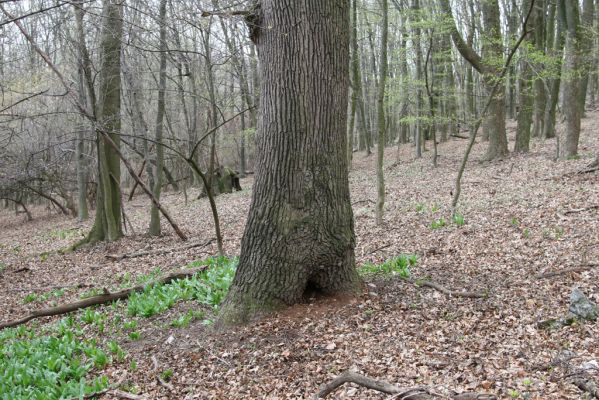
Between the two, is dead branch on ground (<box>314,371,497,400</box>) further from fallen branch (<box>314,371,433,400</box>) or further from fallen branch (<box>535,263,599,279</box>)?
fallen branch (<box>535,263,599,279</box>)

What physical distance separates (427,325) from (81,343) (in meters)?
3.98

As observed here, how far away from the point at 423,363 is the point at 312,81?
287 centimetres

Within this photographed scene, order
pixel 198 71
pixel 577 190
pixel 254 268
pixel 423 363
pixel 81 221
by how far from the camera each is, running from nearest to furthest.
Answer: pixel 423 363
pixel 254 268
pixel 577 190
pixel 198 71
pixel 81 221

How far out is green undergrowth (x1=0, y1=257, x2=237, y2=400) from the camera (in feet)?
14.6

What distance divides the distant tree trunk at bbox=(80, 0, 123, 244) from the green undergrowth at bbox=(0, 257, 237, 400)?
631 cm

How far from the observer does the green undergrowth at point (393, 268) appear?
5.85 meters

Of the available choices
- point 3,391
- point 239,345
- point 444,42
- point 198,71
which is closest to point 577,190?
point 239,345

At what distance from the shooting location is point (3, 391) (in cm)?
446

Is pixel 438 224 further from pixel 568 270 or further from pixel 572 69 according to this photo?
pixel 572 69

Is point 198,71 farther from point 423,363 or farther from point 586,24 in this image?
point 423,363

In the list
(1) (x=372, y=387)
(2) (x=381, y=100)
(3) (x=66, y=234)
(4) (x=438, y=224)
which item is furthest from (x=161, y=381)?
(3) (x=66, y=234)

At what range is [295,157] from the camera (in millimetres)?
4621

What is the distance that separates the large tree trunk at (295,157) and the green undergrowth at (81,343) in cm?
130

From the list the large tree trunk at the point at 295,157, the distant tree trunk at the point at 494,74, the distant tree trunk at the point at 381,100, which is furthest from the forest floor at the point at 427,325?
the distant tree trunk at the point at 494,74
